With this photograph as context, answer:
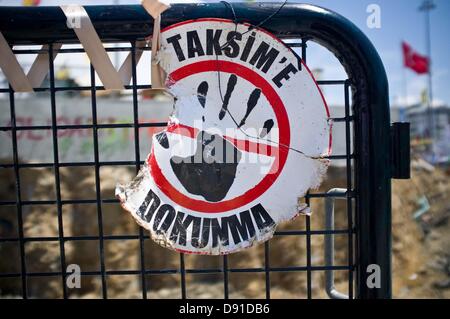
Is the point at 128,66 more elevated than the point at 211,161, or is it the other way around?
the point at 128,66

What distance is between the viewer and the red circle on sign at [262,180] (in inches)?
53.0

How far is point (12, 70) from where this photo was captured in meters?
1.35

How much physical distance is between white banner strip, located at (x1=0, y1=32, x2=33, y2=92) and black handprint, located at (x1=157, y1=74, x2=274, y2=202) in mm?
479

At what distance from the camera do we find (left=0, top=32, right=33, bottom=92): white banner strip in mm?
1326

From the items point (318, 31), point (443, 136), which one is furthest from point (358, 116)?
point (443, 136)

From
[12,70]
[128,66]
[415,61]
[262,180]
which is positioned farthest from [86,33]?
[415,61]

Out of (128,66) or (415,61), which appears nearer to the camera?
(128,66)

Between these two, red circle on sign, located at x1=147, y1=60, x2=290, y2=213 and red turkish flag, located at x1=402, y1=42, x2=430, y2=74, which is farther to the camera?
red turkish flag, located at x1=402, y1=42, x2=430, y2=74

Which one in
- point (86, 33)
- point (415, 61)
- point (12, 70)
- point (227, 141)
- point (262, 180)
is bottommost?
point (262, 180)

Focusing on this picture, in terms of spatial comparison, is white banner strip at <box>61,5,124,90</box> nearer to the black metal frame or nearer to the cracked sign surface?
the black metal frame

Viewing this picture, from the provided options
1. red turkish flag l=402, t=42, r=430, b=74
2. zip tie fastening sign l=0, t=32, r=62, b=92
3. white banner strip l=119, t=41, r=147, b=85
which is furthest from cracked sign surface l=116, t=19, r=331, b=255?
red turkish flag l=402, t=42, r=430, b=74

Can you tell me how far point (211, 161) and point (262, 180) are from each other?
0.59ft

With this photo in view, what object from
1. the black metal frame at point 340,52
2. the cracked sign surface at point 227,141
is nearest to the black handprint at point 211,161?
the cracked sign surface at point 227,141

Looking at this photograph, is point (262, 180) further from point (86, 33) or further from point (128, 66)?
point (86, 33)
